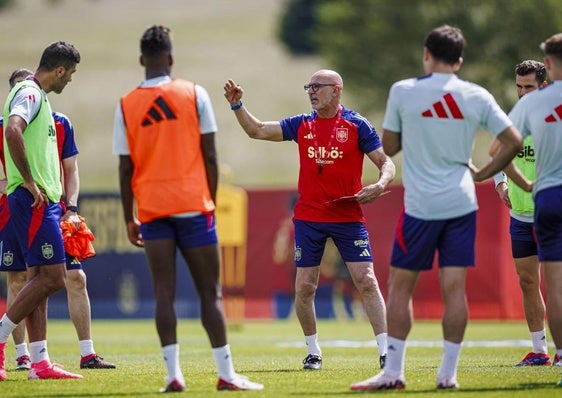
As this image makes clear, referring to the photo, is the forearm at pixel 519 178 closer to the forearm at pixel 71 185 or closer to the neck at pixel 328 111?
the neck at pixel 328 111

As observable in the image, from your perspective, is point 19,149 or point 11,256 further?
point 11,256

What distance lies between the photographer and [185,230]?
8664mm

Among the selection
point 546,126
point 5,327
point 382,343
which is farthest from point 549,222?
point 5,327

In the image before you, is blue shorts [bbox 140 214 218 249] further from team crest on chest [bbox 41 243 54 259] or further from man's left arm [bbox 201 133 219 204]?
team crest on chest [bbox 41 243 54 259]

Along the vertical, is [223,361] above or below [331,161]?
below

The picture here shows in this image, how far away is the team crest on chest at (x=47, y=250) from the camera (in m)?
9.83

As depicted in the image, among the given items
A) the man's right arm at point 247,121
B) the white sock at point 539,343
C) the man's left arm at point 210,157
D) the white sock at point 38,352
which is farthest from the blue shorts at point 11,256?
the white sock at point 539,343

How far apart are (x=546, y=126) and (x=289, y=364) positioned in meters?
4.17

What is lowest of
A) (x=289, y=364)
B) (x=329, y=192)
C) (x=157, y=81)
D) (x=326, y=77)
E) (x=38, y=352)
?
(x=289, y=364)

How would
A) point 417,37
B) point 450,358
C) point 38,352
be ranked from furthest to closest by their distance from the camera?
point 417,37
point 38,352
point 450,358

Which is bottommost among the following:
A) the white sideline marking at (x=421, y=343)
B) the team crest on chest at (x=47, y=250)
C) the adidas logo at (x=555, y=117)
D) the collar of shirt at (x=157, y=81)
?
the white sideline marking at (x=421, y=343)

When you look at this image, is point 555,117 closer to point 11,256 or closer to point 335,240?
point 335,240

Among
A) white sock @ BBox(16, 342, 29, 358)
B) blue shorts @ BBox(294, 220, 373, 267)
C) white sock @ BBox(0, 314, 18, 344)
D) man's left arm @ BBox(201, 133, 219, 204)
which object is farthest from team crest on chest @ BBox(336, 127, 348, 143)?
white sock @ BBox(16, 342, 29, 358)

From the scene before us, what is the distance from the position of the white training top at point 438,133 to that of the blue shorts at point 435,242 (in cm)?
7
